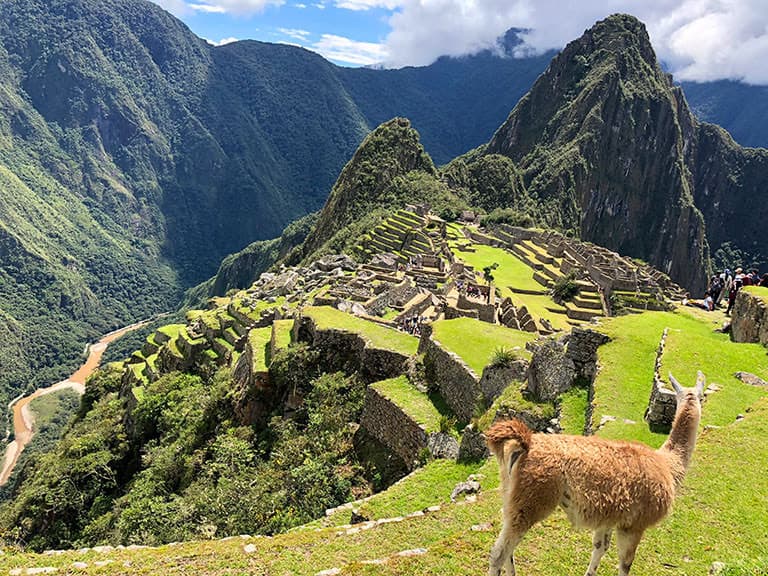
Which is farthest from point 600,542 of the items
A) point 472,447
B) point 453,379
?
point 453,379

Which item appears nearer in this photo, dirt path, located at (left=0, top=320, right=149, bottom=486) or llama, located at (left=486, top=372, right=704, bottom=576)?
llama, located at (left=486, top=372, right=704, bottom=576)

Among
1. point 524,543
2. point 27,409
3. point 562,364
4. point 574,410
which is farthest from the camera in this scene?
point 27,409

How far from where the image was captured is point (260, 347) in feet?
76.1

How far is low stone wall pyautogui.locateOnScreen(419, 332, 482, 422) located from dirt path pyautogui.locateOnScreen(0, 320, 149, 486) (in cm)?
5638

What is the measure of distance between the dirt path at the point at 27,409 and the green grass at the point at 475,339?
5598 centimetres

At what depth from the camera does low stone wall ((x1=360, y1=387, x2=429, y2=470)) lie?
1327 centimetres

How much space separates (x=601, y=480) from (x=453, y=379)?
978cm

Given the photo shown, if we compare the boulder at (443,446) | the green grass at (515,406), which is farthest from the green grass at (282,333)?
the green grass at (515,406)

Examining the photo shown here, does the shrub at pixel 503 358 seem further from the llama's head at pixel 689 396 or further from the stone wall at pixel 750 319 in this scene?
the llama's head at pixel 689 396

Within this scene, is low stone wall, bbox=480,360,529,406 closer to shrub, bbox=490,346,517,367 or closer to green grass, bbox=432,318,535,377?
shrub, bbox=490,346,517,367

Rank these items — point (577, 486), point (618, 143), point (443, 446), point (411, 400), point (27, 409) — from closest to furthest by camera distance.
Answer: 1. point (577, 486)
2. point (443, 446)
3. point (411, 400)
4. point (27, 409)
5. point (618, 143)

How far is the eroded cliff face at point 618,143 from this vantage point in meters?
169

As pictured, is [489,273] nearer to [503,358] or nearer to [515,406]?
[503,358]

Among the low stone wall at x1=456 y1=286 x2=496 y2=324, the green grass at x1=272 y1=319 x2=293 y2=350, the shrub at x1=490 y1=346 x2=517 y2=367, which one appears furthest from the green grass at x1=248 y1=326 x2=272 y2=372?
the low stone wall at x1=456 y1=286 x2=496 y2=324
